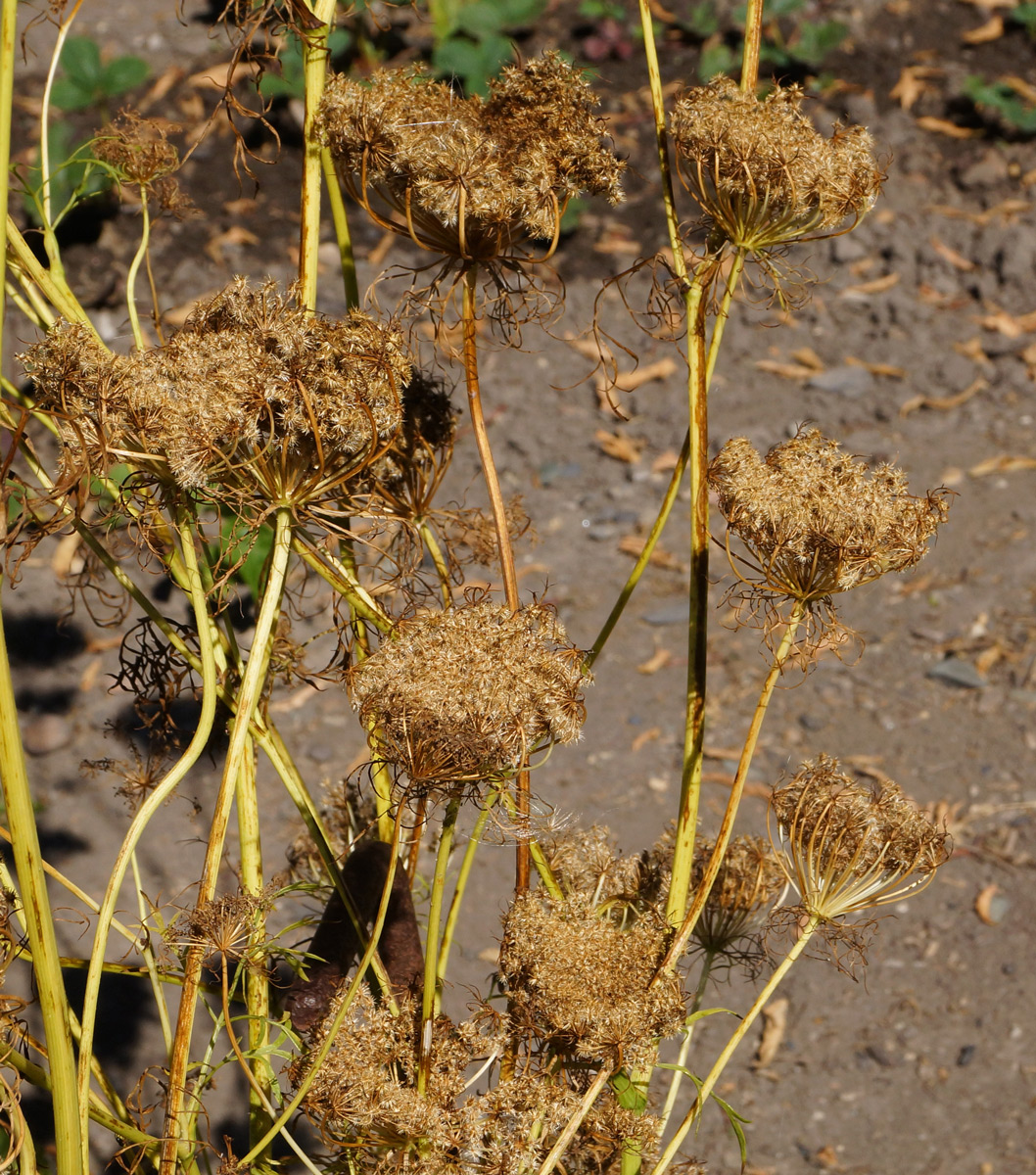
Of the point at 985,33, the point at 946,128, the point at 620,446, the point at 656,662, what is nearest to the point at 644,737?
the point at 656,662

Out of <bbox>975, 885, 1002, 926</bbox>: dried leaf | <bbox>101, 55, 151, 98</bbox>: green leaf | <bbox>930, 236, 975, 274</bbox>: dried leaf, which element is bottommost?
<bbox>975, 885, 1002, 926</bbox>: dried leaf

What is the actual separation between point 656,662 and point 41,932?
266cm

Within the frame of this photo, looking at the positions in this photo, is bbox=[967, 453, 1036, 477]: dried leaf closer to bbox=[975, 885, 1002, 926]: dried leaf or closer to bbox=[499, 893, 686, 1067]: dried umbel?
bbox=[975, 885, 1002, 926]: dried leaf

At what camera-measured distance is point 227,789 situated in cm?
63

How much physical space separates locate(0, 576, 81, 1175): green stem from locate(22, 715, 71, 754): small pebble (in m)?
2.57

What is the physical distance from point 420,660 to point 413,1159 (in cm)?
34

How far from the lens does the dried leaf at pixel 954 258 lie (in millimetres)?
4188

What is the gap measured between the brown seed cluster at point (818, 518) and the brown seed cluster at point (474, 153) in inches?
7.5

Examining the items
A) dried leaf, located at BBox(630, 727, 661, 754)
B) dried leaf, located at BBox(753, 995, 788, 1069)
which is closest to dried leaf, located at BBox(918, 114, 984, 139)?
dried leaf, located at BBox(630, 727, 661, 754)

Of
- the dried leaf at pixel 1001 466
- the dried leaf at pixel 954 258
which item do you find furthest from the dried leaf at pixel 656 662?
the dried leaf at pixel 954 258

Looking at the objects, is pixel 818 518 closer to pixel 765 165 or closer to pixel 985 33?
pixel 765 165

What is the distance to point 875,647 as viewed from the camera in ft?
10.2

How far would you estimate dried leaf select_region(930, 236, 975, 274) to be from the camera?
4188 millimetres

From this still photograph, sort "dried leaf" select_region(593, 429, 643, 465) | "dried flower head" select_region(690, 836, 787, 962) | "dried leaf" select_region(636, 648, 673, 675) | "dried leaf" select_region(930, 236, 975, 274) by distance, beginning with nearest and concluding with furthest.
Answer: "dried flower head" select_region(690, 836, 787, 962) → "dried leaf" select_region(636, 648, 673, 675) → "dried leaf" select_region(593, 429, 643, 465) → "dried leaf" select_region(930, 236, 975, 274)
